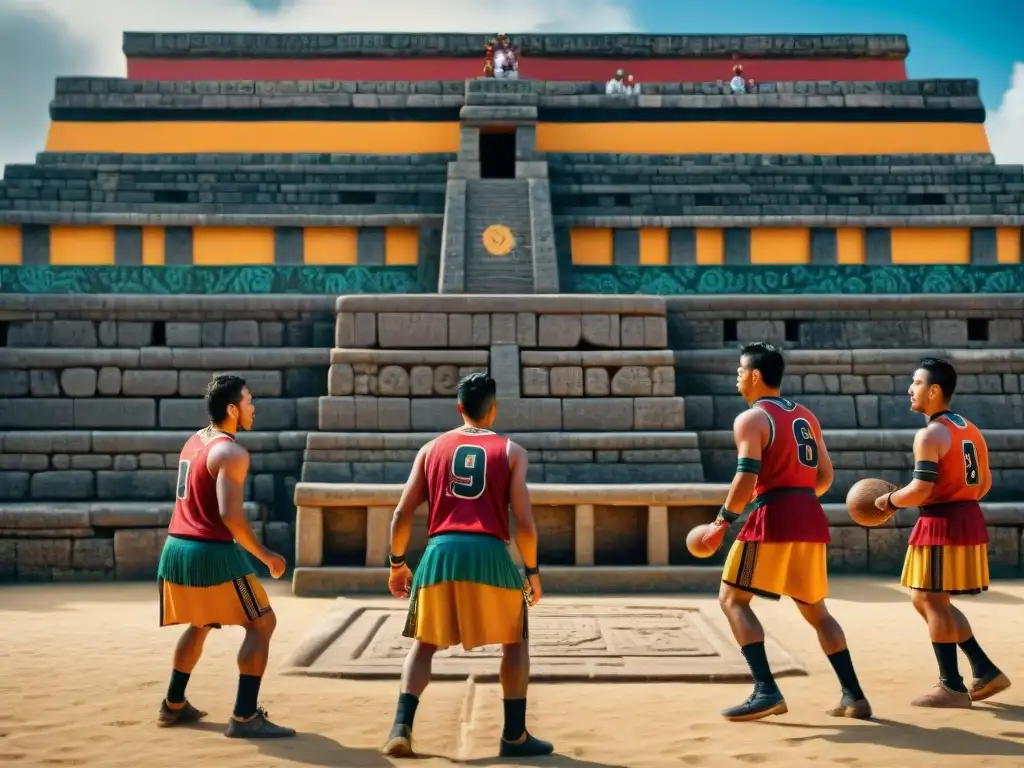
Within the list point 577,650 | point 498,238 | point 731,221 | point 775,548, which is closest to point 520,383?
point 577,650

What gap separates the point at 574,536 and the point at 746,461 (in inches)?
177

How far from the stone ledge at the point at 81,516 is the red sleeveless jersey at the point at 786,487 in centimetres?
639

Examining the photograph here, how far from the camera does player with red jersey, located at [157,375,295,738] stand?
16.2 ft

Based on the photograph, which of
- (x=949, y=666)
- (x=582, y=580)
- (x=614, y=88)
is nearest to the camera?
(x=949, y=666)

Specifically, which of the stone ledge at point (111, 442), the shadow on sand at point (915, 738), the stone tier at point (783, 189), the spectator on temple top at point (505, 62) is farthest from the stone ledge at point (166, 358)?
the spectator on temple top at point (505, 62)

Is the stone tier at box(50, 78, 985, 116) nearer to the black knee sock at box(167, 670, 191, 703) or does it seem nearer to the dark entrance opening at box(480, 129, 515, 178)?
the dark entrance opening at box(480, 129, 515, 178)

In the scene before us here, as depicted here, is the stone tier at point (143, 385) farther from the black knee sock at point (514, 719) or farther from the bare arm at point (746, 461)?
the black knee sock at point (514, 719)

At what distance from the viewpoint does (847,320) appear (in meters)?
12.4

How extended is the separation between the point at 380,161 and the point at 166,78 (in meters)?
6.82

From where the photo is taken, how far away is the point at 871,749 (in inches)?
182

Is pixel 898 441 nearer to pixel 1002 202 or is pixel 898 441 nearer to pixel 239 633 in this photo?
pixel 239 633

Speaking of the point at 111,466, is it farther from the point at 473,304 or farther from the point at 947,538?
the point at 947,538

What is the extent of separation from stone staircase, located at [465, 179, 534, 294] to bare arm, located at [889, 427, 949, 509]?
9.28 metres

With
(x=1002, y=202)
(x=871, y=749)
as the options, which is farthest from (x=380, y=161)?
(x=871, y=749)
